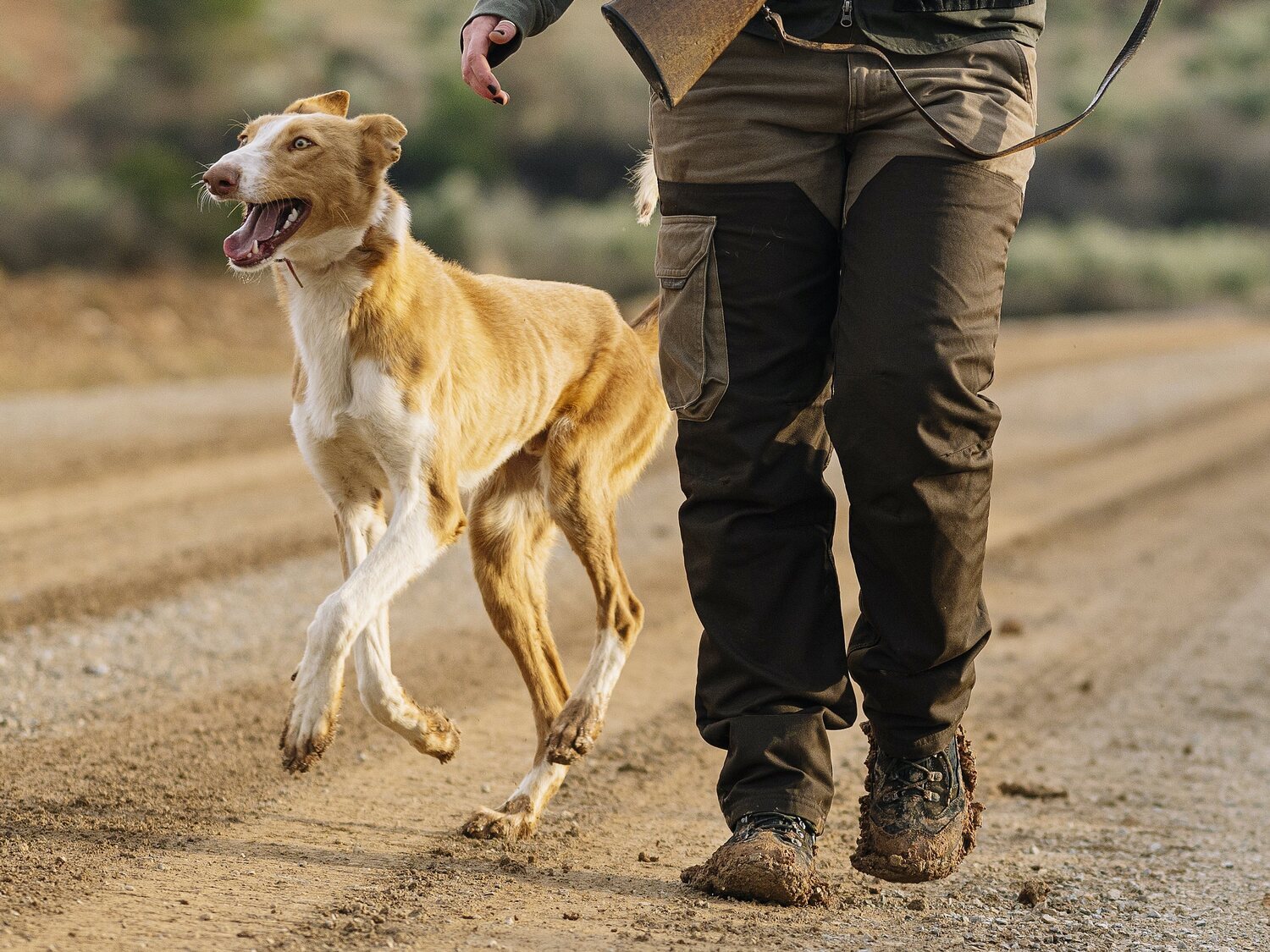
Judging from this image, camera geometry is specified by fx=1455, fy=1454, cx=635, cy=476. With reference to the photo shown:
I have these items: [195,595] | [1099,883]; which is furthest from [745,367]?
[195,595]

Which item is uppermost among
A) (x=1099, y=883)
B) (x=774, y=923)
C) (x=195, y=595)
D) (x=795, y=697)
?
(x=795, y=697)

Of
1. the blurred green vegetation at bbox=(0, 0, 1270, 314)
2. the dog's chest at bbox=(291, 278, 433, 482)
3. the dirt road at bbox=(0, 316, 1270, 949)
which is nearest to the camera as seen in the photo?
the dirt road at bbox=(0, 316, 1270, 949)

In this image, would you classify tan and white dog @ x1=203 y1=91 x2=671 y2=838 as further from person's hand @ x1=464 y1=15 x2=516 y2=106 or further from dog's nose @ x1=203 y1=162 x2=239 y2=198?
person's hand @ x1=464 y1=15 x2=516 y2=106

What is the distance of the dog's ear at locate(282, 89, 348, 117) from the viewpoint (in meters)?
3.90

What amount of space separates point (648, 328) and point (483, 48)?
5.06ft

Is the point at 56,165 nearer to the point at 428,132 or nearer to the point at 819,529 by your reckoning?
the point at 428,132

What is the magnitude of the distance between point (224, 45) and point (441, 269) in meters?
25.3

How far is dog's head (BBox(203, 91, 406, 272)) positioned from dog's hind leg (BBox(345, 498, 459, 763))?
0.68 m

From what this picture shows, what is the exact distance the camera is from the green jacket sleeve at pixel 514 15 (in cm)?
311

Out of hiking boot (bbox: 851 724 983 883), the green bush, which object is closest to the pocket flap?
hiking boot (bbox: 851 724 983 883)

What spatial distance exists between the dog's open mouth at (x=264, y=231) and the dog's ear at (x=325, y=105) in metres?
0.36

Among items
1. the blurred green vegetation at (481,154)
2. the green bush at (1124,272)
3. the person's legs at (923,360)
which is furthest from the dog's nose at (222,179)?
the green bush at (1124,272)

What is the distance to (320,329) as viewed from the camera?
3711 millimetres

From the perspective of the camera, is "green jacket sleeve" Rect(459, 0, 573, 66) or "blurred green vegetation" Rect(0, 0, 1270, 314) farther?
"blurred green vegetation" Rect(0, 0, 1270, 314)
